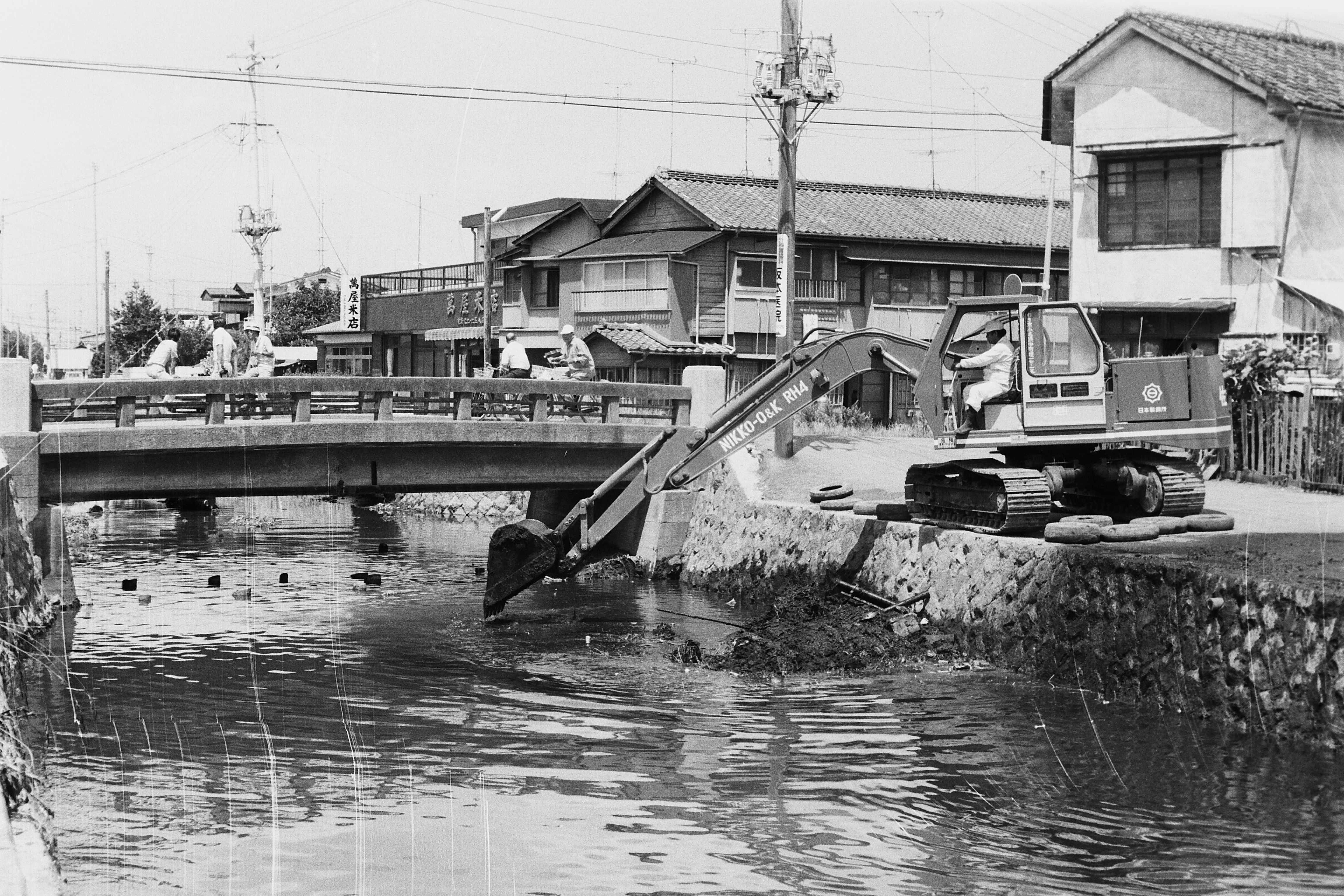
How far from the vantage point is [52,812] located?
10859mm

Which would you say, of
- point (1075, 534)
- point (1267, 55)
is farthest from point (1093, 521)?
point (1267, 55)

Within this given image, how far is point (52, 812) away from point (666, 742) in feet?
18.8

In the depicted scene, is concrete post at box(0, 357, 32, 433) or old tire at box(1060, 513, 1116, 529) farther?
concrete post at box(0, 357, 32, 433)

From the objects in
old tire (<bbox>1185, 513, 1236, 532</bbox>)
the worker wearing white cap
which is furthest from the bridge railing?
old tire (<bbox>1185, 513, 1236, 532</bbox>)

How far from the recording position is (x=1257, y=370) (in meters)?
24.0

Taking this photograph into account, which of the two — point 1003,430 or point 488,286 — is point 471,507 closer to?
point 488,286

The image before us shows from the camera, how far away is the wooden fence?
73.8 feet

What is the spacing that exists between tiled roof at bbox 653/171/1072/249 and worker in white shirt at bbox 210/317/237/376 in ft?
70.4

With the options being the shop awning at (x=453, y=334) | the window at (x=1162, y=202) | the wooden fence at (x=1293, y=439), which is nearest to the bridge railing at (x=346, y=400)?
the wooden fence at (x=1293, y=439)

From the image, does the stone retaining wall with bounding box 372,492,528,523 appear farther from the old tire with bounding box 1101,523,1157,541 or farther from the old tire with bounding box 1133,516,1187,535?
the old tire with bounding box 1101,523,1157,541

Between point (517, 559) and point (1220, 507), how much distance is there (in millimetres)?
10507

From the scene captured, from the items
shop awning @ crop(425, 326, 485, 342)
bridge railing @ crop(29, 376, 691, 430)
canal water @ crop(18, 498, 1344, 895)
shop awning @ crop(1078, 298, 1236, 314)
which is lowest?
canal water @ crop(18, 498, 1344, 895)

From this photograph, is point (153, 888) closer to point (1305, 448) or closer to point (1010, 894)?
point (1010, 894)

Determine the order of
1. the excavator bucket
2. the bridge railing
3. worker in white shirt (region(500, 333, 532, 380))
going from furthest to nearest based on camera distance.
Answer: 1. worker in white shirt (region(500, 333, 532, 380))
2. the bridge railing
3. the excavator bucket
